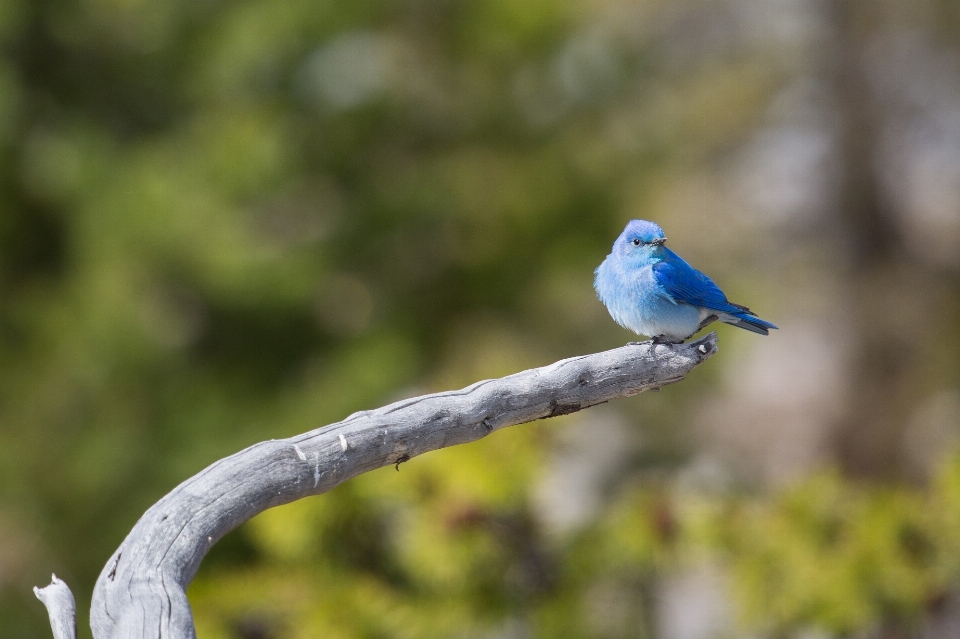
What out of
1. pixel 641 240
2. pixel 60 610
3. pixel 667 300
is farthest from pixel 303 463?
pixel 641 240

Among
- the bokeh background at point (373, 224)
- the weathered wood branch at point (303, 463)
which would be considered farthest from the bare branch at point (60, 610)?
the bokeh background at point (373, 224)

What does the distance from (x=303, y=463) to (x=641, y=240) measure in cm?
129

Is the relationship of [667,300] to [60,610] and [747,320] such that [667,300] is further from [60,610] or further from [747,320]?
[60,610]

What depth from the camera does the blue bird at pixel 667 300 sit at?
2.72 meters

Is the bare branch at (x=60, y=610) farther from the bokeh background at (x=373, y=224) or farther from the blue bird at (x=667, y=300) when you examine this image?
the bokeh background at (x=373, y=224)

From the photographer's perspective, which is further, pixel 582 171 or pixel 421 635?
pixel 582 171

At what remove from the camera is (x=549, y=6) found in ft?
25.3

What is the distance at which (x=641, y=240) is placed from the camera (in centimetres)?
291

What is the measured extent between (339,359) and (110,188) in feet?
6.66

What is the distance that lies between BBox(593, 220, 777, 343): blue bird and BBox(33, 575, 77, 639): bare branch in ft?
5.22

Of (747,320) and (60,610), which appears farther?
(747,320)

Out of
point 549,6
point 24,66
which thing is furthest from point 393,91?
point 24,66

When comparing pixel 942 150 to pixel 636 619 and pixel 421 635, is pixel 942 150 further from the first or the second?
pixel 421 635

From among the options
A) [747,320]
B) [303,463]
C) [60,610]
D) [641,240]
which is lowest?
[60,610]
